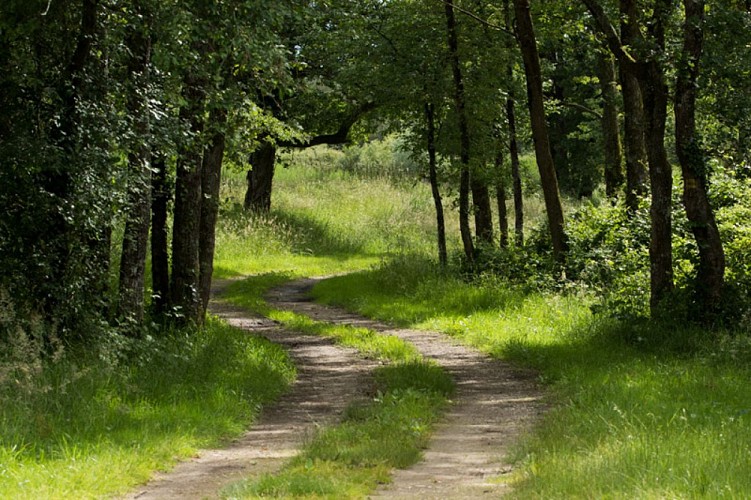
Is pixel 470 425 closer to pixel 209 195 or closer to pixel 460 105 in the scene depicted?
pixel 209 195

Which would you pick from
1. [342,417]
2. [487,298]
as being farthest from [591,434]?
[487,298]

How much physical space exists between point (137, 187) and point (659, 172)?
7.75 meters

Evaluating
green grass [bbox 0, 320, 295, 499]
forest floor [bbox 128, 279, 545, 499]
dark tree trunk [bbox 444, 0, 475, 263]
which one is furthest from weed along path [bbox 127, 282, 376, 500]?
dark tree trunk [bbox 444, 0, 475, 263]

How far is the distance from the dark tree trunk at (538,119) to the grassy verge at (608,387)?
1.74 metres

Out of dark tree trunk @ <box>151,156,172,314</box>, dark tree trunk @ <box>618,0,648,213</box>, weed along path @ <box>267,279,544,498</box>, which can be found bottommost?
weed along path @ <box>267,279,544,498</box>

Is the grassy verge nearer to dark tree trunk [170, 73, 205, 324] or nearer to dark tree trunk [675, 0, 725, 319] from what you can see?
dark tree trunk [675, 0, 725, 319]

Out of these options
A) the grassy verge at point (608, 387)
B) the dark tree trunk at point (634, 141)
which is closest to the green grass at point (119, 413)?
the grassy verge at point (608, 387)

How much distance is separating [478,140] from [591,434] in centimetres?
1622

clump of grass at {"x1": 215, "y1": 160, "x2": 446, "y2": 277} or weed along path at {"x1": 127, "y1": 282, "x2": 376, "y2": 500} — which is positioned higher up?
clump of grass at {"x1": 215, "y1": 160, "x2": 446, "y2": 277}

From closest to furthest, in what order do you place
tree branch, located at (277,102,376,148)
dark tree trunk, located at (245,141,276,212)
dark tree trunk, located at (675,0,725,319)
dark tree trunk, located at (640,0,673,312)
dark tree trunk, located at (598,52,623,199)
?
dark tree trunk, located at (675,0,725,319)
dark tree trunk, located at (640,0,673,312)
dark tree trunk, located at (598,52,623,199)
tree branch, located at (277,102,376,148)
dark tree trunk, located at (245,141,276,212)

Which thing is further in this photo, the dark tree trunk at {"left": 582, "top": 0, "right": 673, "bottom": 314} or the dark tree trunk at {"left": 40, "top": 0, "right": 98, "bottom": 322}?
the dark tree trunk at {"left": 582, "top": 0, "right": 673, "bottom": 314}

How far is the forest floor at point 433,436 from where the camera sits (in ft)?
24.0

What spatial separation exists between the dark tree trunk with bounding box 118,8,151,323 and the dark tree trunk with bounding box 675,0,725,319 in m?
7.52

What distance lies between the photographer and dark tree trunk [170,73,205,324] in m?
13.7
